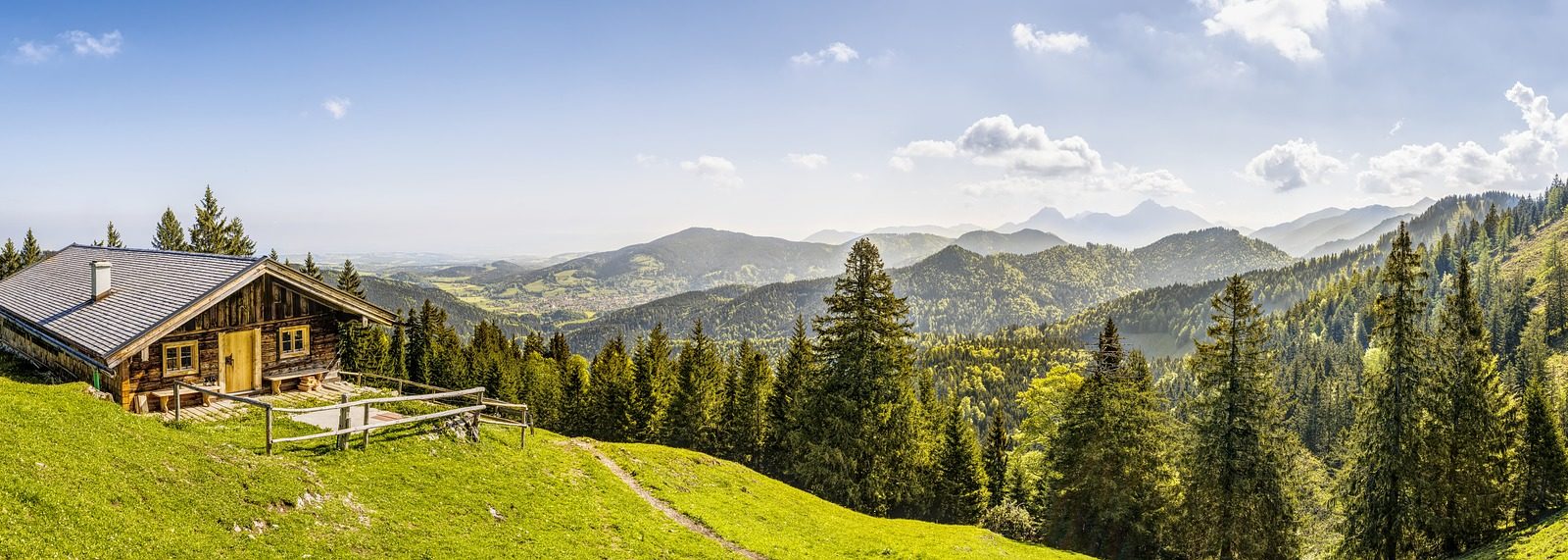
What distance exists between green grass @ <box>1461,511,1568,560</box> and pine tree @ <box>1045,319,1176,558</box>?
13.7m

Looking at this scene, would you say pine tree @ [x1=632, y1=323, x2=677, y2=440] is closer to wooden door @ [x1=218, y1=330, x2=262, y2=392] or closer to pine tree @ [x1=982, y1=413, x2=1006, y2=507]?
pine tree @ [x1=982, y1=413, x2=1006, y2=507]

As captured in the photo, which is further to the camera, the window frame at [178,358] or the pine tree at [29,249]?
the pine tree at [29,249]

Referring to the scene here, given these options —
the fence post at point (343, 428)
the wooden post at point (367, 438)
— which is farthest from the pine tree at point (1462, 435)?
the fence post at point (343, 428)

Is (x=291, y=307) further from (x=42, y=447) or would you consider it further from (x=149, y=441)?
(x=42, y=447)

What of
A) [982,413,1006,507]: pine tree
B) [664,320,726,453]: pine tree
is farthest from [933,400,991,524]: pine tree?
[664,320,726,453]: pine tree

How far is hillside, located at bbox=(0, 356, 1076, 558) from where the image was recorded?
42.9 feet

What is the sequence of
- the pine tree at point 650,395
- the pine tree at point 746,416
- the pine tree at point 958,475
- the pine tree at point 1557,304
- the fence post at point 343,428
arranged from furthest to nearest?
the pine tree at point 1557,304
the pine tree at point 746,416
the pine tree at point 650,395
the pine tree at point 958,475
the fence post at point 343,428

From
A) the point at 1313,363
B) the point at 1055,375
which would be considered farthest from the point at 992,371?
the point at 1055,375

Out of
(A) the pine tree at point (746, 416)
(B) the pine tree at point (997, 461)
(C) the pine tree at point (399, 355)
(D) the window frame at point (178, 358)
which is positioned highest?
(D) the window frame at point (178, 358)

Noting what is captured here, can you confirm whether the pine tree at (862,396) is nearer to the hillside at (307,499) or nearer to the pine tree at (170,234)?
the hillside at (307,499)

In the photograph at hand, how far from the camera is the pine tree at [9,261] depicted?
2844 inches

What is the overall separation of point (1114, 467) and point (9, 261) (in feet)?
371

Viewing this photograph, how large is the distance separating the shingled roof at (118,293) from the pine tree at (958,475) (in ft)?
170

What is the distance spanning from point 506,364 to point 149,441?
60570 mm
